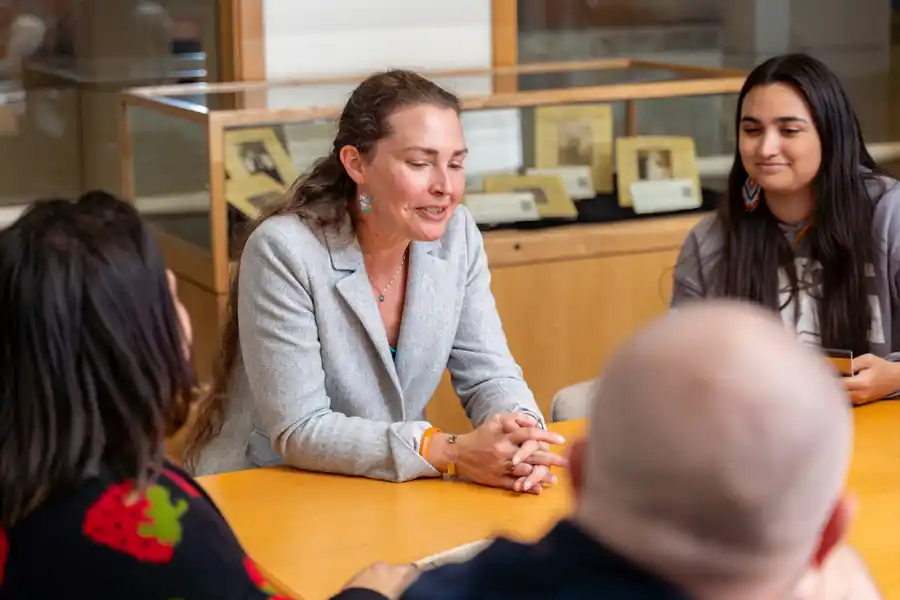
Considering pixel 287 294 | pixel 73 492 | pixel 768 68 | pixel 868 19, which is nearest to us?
pixel 73 492

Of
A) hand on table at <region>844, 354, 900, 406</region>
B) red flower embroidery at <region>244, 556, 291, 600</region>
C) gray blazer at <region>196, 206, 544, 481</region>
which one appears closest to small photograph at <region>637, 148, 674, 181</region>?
gray blazer at <region>196, 206, 544, 481</region>

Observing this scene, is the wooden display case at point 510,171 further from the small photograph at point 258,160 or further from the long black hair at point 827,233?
the long black hair at point 827,233

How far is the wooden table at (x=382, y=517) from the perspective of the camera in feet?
5.52

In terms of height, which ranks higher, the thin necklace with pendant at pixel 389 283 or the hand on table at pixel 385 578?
the thin necklace with pendant at pixel 389 283

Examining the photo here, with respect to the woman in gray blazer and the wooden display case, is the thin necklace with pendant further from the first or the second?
the wooden display case

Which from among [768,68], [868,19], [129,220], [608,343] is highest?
[868,19]

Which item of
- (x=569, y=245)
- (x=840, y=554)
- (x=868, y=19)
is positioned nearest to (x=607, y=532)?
(x=840, y=554)

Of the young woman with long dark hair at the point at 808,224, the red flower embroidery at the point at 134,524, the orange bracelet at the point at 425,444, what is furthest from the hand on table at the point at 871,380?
the red flower embroidery at the point at 134,524

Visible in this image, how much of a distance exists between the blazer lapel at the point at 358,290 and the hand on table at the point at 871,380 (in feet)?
2.64

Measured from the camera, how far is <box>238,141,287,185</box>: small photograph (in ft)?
Result: 11.2

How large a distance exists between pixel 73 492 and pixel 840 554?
0.77 metres

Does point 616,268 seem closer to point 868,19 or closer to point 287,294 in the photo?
point 287,294

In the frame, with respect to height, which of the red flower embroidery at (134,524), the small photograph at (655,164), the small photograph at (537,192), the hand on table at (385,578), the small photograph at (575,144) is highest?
the small photograph at (575,144)

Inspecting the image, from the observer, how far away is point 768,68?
9.05 ft
